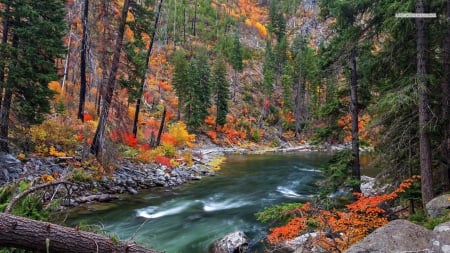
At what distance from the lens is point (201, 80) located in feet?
153

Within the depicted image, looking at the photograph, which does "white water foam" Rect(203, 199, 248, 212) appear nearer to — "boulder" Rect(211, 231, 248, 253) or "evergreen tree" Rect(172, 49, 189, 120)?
"boulder" Rect(211, 231, 248, 253)

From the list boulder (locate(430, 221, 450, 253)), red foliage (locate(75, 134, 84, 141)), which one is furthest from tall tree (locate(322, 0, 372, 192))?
red foliage (locate(75, 134, 84, 141))

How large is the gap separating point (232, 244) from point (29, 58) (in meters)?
11.5

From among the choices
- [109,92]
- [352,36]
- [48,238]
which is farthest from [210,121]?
[48,238]

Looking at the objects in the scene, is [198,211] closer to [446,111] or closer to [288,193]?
[288,193]

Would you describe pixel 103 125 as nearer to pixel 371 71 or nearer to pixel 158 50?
pixel 371 71

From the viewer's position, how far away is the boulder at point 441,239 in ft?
18.1

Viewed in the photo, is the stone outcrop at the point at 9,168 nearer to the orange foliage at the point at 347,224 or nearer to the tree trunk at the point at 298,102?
the orange foliage at the point at 347,224

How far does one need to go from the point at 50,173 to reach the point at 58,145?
8.57 feet

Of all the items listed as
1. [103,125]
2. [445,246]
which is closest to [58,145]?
[103,125]

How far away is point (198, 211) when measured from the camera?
15.8 metres

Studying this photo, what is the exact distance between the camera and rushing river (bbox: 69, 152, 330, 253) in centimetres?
1231

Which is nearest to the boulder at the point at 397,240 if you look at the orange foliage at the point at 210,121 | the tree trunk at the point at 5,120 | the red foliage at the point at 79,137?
the tree trunk at the point at 5,120

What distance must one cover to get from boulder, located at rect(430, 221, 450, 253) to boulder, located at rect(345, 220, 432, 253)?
9 centimetres
